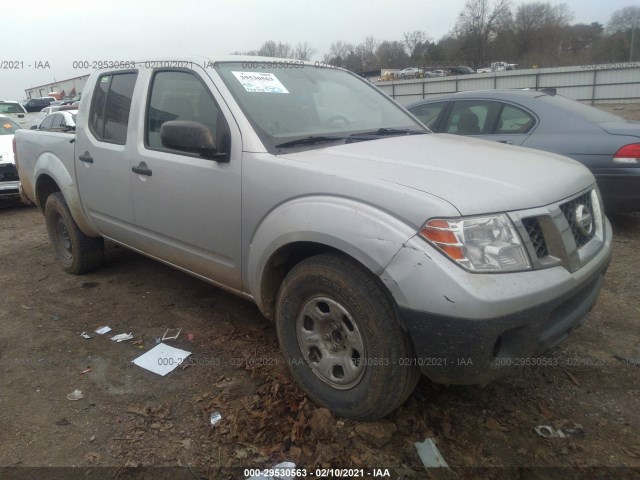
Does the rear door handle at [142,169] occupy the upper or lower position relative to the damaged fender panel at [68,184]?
upper

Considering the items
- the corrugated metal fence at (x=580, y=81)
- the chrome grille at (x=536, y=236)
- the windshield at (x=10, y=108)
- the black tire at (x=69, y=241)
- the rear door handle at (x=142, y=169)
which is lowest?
the black tire at (x=69, y=241)

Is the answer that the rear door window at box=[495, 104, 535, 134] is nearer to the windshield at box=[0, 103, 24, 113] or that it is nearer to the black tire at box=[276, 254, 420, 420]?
the black tire at box=[276, 254, 420, 420]

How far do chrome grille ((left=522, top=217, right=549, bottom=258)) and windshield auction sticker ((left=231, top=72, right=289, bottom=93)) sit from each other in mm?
1726

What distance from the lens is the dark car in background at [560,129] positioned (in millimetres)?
4809

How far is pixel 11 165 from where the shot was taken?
8.21 m

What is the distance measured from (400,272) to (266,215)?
0.89 m

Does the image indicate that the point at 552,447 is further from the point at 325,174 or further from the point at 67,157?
the point at 67,157

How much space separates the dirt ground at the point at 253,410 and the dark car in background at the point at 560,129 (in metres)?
1.45

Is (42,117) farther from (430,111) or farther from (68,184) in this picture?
(430,111)

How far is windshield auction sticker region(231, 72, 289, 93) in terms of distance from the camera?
301cm

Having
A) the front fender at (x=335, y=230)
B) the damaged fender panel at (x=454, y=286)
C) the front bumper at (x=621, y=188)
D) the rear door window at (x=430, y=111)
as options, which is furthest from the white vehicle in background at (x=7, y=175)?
the front bumper at (x=621, y=188)

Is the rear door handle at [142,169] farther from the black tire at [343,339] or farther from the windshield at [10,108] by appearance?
the windshield at [10,108]

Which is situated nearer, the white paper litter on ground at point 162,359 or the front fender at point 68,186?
the white paper litter on ground at point 162,359

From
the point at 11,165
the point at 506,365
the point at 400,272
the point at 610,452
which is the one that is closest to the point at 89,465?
the point at 400,272
